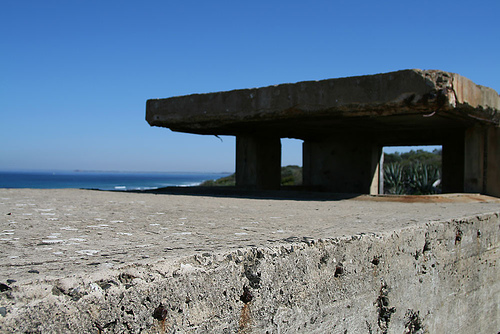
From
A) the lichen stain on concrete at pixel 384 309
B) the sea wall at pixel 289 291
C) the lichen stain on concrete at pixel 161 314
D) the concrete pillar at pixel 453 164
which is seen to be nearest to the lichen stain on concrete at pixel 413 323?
the sea wall at pixel 289 291

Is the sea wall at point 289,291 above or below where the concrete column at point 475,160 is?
below

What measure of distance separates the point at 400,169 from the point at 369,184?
315 inches

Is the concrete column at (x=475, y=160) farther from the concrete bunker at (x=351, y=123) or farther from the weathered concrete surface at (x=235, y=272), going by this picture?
the weathered concrete surface at (x=235, y=272)

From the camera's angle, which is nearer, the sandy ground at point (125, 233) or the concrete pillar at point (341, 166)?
the sandy ground at point (125, 233)

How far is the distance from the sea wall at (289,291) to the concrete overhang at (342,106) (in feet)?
6.86

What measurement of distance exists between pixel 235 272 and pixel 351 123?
18.0ft

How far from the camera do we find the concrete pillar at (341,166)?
27.8 feet

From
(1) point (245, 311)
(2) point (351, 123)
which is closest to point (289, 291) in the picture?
(1) point (245, 311)

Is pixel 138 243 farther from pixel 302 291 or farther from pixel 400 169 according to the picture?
pixel 400 169

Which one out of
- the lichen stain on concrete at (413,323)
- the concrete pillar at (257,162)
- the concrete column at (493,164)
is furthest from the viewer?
the concrete pillar at (257,162)

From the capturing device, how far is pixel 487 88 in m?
5.73

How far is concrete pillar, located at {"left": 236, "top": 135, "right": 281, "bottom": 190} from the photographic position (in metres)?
7.46

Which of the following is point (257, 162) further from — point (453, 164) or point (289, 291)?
point (289, 291)

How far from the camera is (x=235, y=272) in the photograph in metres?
1.51
